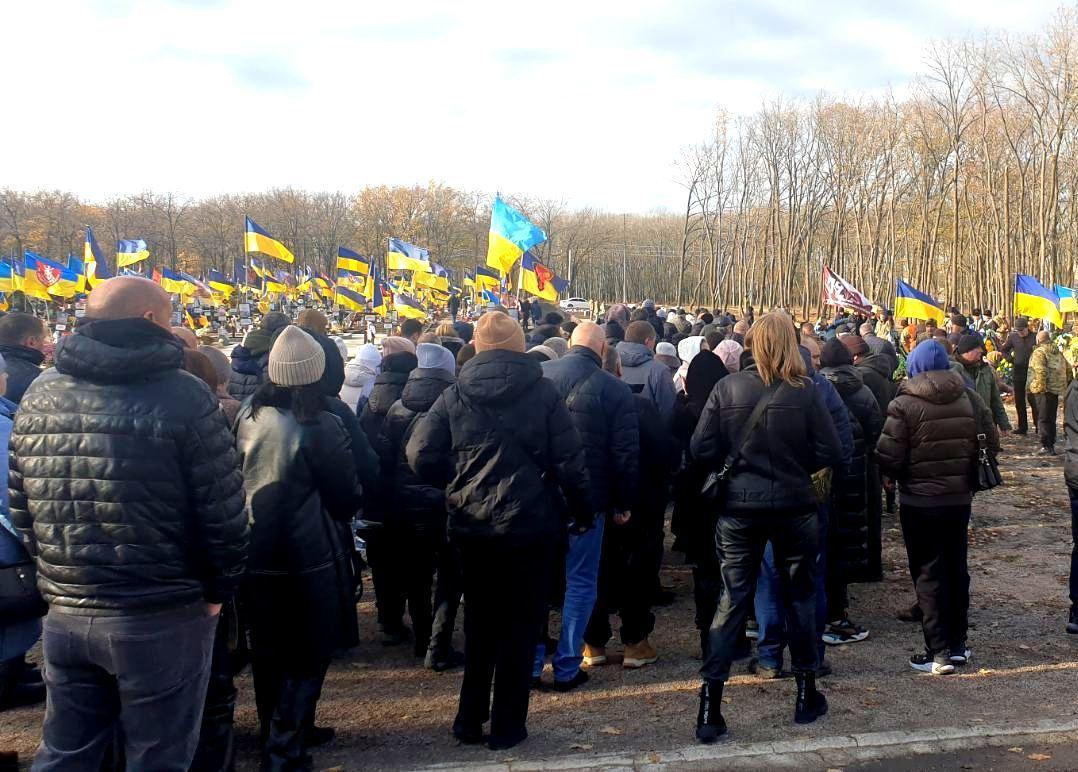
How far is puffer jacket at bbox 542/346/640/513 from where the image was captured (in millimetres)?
4656

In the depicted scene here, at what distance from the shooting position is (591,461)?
15.3 ft

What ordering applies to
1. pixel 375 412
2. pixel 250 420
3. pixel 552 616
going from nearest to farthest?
pixel 250 420, pixel 375 412, pixel 552 616

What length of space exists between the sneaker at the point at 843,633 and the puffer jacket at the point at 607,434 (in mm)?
1860

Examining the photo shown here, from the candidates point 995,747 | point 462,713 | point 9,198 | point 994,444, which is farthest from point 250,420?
point 9,198

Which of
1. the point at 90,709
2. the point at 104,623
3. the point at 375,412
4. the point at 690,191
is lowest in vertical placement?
the point at 90,709

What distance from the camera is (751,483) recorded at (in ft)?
13.7

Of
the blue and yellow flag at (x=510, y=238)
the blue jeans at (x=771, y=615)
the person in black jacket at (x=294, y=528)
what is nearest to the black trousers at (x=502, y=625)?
the person in black jacket at (x=294, y=528)

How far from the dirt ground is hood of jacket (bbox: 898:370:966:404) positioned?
1592mm

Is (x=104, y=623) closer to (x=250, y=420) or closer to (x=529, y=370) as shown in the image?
(x=250, y=420)

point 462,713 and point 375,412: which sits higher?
point 375,412

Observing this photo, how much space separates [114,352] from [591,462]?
2.59 meters

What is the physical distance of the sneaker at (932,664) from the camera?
195 inches

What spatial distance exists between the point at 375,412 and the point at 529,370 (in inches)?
78.5

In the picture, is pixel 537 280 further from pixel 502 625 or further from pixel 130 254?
pixel 502 625
